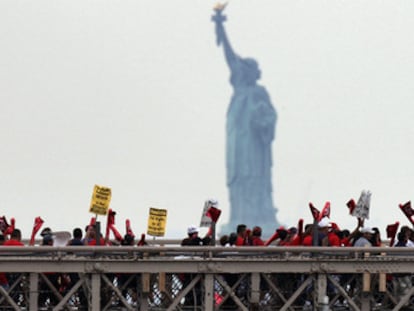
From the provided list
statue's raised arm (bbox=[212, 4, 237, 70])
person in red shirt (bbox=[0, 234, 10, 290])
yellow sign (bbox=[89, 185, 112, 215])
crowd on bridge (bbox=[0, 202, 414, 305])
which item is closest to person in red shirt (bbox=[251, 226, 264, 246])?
crowd on bridge (bbox=[0, 202, 414, 305])

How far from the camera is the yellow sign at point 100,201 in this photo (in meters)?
34.8

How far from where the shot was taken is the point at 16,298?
32.3 meters

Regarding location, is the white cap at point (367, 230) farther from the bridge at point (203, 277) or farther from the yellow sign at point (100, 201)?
the yellow sign at point (100, 201)

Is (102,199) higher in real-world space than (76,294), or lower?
higher

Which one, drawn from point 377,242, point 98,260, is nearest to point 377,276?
point 377,242

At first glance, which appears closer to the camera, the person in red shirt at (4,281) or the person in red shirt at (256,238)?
the person in red shirt at (4,281)

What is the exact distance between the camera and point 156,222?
35.9 m

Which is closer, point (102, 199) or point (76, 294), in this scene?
point (76, 294)

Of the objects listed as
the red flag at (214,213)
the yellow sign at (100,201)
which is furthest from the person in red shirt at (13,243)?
the red flag at (214,213)

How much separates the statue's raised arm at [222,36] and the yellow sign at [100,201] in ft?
310

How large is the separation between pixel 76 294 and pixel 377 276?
6398mm

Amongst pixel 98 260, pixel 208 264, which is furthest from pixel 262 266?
pixel 98 260

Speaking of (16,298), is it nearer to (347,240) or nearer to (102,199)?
(102,199)

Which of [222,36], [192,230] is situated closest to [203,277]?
[192,230]
